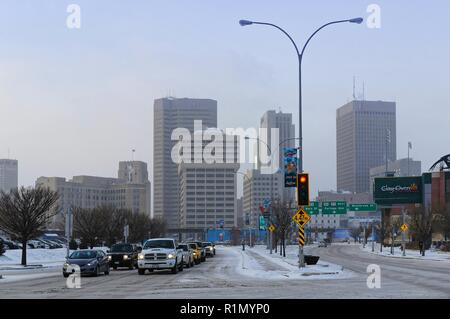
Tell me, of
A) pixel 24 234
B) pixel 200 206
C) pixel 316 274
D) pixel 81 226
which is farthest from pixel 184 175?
pixel 316 274

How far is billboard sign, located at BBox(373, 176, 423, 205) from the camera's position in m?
111

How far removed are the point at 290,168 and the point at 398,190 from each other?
78392 mm

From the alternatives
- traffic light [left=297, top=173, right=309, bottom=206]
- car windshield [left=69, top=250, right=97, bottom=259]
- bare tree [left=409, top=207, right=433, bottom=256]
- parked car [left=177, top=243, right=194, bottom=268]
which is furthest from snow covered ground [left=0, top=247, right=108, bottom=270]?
bare tree [left=409, top=207, right=433, bottom=256]

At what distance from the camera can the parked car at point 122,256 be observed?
43.0 metres

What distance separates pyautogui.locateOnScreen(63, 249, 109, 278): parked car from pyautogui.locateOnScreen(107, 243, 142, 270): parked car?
6.06m

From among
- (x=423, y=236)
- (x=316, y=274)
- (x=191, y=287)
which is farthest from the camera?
(x=423, y=236)

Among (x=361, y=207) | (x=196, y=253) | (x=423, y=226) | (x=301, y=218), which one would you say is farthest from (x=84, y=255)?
(x=361, y=207)

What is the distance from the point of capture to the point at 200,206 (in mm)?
189000

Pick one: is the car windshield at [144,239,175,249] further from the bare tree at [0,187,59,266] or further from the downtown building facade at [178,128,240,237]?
the downtown building facade at [178,128,240,237]

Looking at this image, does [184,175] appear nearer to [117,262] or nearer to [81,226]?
[81,226]

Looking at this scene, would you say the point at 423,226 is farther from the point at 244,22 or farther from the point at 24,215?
the point at 244,22

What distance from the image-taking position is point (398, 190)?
11188 centimetres

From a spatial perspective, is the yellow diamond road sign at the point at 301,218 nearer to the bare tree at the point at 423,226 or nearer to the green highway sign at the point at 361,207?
the bare tree at the point at 423,226
